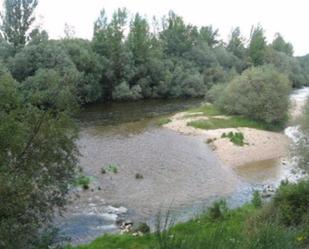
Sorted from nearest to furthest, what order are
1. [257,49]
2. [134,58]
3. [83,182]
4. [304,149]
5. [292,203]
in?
[292,203] → [304,149] → [83,182] → [134,58] → [257,49]

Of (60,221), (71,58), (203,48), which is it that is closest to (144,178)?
(60,221)

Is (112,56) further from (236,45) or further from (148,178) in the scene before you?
(236,45)

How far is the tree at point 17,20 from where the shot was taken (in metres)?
61.0

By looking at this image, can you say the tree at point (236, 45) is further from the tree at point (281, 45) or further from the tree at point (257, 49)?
Answer: the tree at point (281, 45)

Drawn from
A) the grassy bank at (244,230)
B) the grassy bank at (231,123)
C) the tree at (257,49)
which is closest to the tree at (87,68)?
the grassy bank at (231,123)

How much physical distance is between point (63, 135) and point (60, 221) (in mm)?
7542

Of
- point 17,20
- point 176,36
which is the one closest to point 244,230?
point 17,20

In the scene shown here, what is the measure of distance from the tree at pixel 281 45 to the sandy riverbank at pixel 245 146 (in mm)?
81216

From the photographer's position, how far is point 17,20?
61.8 m

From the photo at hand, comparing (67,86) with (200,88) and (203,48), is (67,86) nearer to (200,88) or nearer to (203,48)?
(200,88)

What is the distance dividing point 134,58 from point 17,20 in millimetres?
19474

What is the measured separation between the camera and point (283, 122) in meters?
47.0

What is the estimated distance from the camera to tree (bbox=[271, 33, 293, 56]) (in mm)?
119688

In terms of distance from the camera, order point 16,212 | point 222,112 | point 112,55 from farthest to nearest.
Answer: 1. point 112,55
2. point 222,112
3. point 16,212
